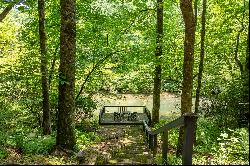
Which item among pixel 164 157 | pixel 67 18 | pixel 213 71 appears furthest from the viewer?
pixel 213 71

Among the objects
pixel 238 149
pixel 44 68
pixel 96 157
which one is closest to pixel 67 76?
pixel 96 157

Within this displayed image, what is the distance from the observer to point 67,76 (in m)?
11.0

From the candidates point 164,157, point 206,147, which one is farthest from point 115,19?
point 164,157

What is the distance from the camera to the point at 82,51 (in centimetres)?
2139

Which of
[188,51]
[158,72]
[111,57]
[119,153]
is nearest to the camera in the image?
[119,153]

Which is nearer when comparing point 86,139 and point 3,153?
point 3,153

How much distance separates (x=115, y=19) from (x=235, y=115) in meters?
10.3

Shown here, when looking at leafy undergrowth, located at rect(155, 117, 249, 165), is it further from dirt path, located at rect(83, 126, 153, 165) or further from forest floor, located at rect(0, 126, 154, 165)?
forest floor, located at rect(0, 126, 154, 165)

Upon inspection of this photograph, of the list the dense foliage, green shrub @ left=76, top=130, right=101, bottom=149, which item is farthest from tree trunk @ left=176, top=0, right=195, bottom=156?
green shrub @ left=76, top=130, right=101, bottom=149

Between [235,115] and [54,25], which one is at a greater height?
[54,25]

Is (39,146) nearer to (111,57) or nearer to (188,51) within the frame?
(188,51)

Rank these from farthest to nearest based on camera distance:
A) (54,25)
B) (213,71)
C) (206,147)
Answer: (213,71)
(54,25)
(206,147)

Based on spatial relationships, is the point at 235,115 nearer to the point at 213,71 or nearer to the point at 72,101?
the point at 72,101

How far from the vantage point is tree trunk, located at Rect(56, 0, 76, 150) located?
428 inches
